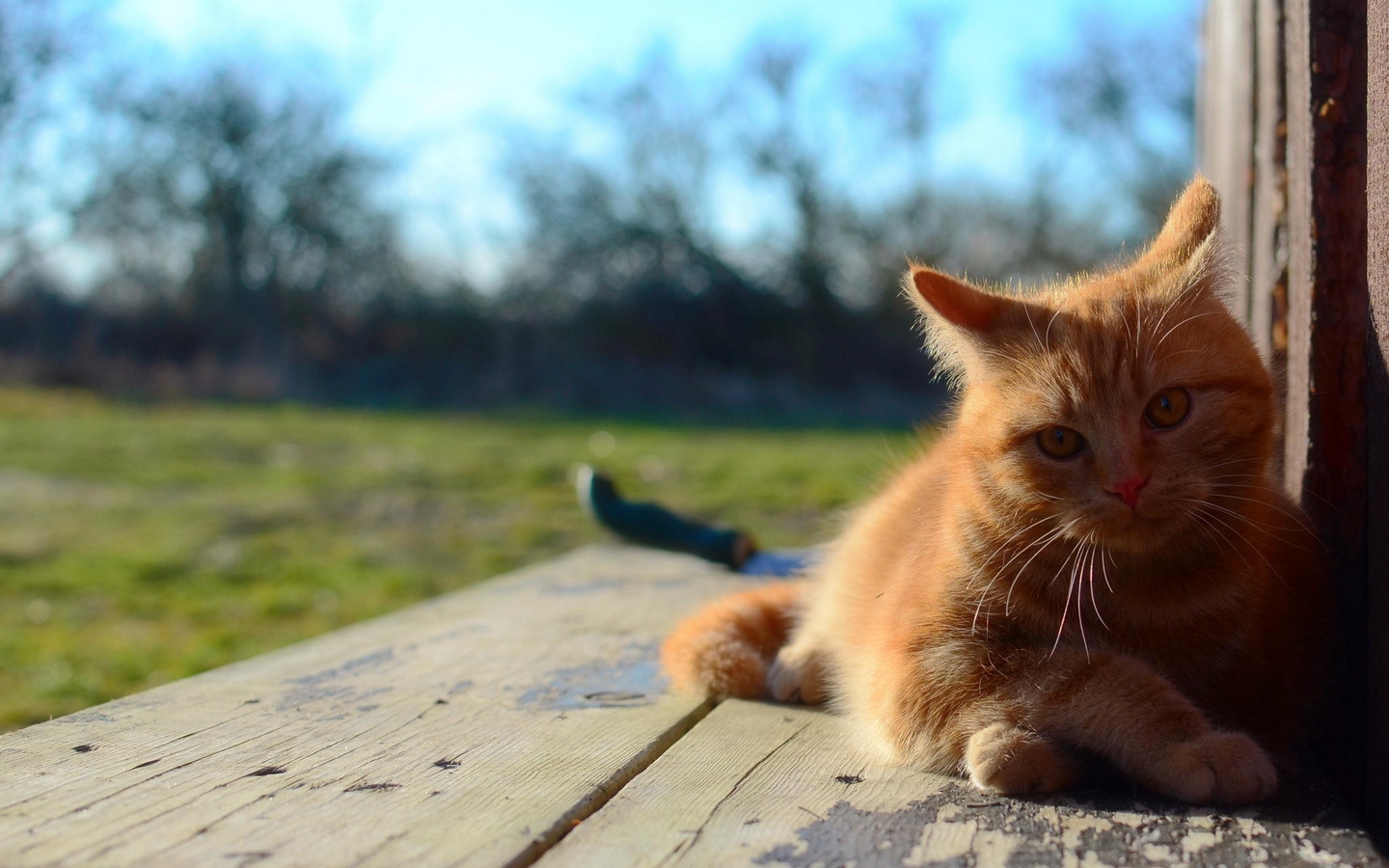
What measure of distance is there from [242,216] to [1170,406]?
54.1 ft

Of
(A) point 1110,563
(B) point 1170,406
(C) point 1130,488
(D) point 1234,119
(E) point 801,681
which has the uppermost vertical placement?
(D) point 1234,119

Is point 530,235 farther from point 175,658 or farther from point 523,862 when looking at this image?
point 523,862

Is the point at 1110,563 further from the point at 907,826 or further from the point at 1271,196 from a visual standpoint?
the point at 1271,196

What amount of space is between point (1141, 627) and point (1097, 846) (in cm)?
45

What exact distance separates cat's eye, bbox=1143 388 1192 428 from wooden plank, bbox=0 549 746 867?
0.89 meters

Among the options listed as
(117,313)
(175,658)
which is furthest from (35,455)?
(117,313)

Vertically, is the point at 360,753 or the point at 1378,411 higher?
the point at 1378,411

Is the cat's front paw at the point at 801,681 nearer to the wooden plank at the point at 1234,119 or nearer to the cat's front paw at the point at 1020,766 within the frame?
the cat's front paw at the point at 1020,766

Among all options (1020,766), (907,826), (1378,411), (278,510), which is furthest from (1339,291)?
(278,510)

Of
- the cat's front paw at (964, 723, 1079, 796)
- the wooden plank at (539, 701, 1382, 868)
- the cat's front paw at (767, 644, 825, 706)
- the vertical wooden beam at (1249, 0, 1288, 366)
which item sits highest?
the vertical wooden beam at (1249, 0, 1288, 366)

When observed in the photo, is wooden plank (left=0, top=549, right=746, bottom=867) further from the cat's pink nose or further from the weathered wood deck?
the cat's pink nose

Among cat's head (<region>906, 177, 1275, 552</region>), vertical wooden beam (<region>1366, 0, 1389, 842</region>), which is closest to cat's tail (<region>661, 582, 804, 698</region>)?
cat's head (<region>906, 177, 1275, 552</region>)

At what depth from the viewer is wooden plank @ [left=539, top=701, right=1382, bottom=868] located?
1187mm

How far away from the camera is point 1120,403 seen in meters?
1.50
